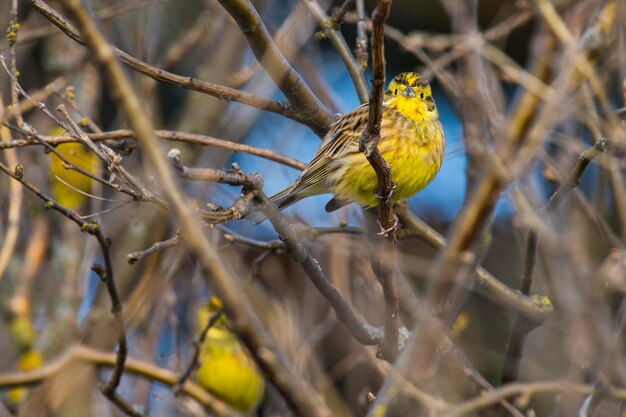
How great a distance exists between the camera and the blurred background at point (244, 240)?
4492mm

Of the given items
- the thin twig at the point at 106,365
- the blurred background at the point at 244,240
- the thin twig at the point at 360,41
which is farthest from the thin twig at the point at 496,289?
the thin twig at the point at 106,365

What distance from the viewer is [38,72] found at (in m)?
7.54

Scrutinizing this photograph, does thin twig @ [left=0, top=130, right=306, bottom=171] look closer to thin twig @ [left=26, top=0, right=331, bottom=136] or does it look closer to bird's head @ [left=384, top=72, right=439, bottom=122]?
thin twig @ [left=26, top=0, right=331, bottom=136]

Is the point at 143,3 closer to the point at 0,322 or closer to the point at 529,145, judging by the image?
the point at 0,322

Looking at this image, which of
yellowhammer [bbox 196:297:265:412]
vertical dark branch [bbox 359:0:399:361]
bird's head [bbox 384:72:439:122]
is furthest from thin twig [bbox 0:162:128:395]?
bird's head [bbox 384:72:439:122]

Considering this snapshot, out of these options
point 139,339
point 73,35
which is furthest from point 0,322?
point 73,35

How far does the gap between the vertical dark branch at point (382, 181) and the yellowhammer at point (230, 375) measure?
2.18 metres

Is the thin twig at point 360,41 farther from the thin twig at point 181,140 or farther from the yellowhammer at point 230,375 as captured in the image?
the yellowhammer at point 230,375

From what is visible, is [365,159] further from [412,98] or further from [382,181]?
[382,181]

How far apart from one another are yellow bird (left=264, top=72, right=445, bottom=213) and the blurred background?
0.68ft

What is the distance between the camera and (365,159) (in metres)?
4.88

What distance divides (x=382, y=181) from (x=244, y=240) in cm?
66

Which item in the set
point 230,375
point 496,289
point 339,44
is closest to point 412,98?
point 339,44

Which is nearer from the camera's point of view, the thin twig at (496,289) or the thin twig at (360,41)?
the thin twig at (496,289)
